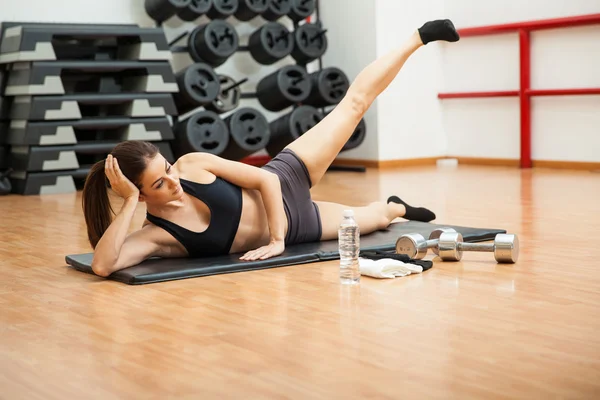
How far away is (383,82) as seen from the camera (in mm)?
3654

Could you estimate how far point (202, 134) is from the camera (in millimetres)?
6453

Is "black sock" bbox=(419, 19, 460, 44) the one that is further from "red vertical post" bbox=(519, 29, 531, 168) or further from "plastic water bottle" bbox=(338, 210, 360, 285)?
"red vertical post" bbox=(519, 29, 531, 168)

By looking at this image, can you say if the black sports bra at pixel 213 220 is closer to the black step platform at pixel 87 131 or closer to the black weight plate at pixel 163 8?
the black step platform at pixel 87 131

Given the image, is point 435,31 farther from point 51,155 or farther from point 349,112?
point 51,155

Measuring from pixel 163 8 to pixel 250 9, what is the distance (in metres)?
0.70

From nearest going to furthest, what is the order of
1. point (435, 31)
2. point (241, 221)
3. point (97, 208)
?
point (97, 208) → point (241, 221) → point (435, 31)

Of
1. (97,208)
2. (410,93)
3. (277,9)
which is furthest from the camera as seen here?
(410,93)

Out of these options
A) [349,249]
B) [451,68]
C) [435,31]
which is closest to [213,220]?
[349,249]

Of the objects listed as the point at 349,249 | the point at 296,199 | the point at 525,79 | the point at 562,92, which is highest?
the point at 525,79

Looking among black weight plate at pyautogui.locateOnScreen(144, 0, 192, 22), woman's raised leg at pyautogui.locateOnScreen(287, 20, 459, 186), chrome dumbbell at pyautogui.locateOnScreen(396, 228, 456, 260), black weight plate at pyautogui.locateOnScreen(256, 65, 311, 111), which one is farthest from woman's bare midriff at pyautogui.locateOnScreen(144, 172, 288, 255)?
black weight plate at pyautogui.locateOnScreen(256, 65, 311, 111)

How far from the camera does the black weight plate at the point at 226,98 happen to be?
6762mm

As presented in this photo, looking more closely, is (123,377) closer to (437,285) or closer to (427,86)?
(437,285)

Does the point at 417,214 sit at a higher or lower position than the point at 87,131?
lower

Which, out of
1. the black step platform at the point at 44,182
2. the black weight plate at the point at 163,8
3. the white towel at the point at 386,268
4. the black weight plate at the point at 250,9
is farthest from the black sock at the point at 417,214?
the black weight plate at the point at 250,9
